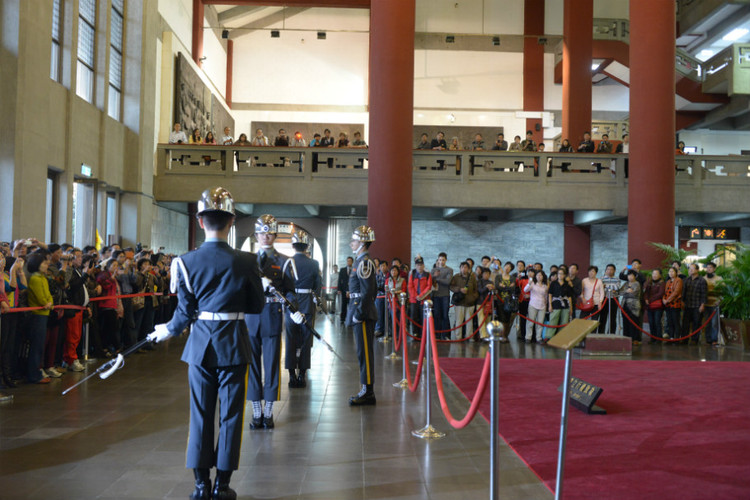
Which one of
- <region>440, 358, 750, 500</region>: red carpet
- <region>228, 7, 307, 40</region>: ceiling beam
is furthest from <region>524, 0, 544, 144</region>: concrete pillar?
<region>440, 358, 750, 500</region>: red carpet

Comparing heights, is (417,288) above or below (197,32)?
below

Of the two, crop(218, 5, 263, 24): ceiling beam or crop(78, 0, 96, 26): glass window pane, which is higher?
crop(218, 5, 263, 24): ceiling beam

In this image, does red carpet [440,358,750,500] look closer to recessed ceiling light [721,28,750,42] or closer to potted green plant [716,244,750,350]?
potted green plant [716,244,750,350]

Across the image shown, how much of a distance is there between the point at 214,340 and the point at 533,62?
27687 mm

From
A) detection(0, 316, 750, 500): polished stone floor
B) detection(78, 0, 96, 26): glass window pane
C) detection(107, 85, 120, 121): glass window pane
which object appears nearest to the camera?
detection(0, 316, 750, 500): polished stone floor

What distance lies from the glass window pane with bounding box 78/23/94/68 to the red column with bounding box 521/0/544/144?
739 inches

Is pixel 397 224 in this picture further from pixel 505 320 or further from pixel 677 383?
pixel 677 383

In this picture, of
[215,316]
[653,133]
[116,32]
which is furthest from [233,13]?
[215,316]

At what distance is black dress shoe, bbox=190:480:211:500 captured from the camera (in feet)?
14.9

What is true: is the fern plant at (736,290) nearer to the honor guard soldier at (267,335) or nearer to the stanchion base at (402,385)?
the stanchion base at (402,385)

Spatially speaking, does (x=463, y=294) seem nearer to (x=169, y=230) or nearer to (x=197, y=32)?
(x=169, y=230)

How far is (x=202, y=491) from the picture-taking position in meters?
4.54

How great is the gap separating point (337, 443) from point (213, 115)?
2177 centimetres

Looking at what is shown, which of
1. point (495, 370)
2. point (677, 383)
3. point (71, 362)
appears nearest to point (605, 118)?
point (677, 383)
